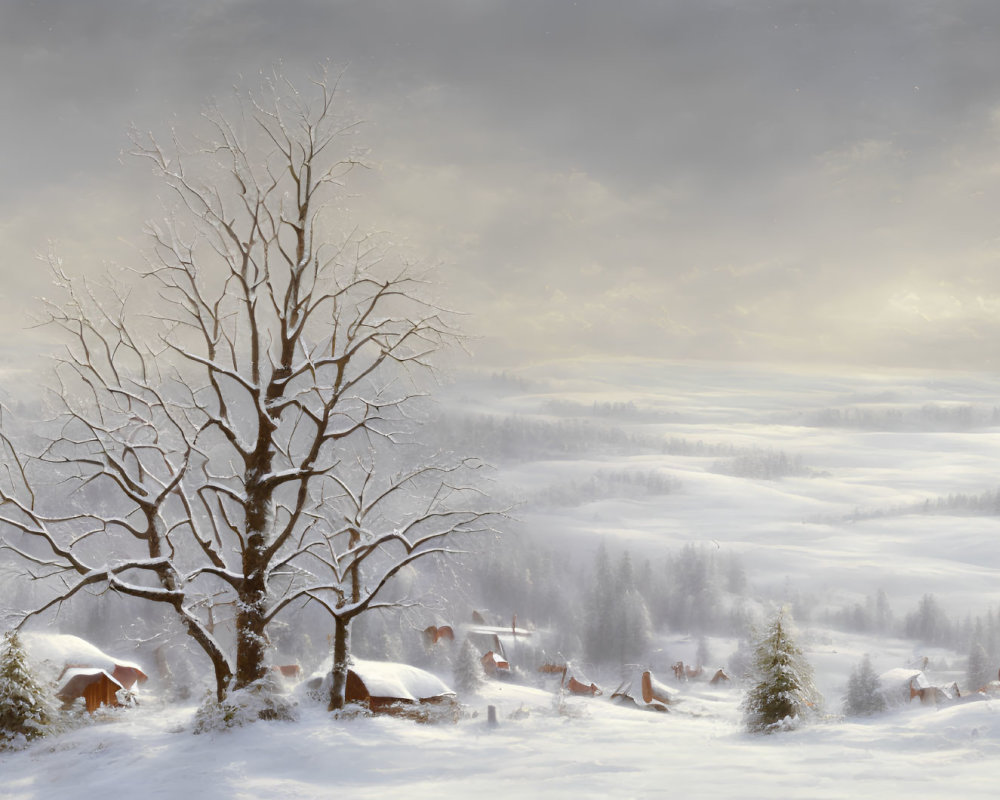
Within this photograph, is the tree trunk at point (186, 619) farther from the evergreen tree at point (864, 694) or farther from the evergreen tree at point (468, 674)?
the evergreen tree at point (864, 694)

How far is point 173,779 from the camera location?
1038 centimetres

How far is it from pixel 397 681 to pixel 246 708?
11.7m

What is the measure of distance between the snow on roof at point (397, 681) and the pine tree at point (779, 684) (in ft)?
38.0

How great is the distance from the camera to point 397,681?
24.2 metres

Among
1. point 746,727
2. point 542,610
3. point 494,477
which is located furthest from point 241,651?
point 542,610

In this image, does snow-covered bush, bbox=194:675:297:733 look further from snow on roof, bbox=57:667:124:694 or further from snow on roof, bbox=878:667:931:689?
snow on roof, bbox=878:667:931:689

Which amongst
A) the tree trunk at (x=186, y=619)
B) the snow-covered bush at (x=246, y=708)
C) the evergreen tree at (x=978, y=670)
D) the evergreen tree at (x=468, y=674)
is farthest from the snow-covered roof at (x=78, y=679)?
the evergreen tree at (x=978, y=670)

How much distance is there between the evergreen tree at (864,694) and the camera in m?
34.1

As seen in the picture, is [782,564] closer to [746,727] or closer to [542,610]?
[542,610]

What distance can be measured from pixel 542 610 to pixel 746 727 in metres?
81.3

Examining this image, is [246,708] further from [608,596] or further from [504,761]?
[608,596]

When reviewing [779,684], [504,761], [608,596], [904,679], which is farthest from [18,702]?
[608,596]

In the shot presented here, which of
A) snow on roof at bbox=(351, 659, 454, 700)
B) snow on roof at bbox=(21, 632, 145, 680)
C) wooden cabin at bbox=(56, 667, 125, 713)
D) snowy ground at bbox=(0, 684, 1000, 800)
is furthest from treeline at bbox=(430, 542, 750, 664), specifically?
snowy ground at bbox=(0, 684, 1000, 800)

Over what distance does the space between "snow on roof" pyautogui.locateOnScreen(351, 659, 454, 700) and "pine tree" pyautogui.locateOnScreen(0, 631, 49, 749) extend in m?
9.87
